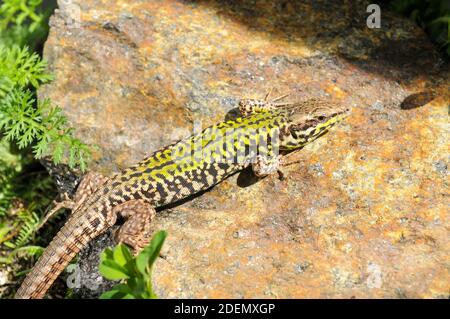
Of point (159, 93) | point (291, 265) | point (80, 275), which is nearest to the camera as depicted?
point (291, 265)

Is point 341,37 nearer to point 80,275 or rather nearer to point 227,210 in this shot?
point 227,210

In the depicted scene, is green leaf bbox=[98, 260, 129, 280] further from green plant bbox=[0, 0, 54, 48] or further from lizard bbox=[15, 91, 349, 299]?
green plant bbox=[0, 0, 54, 48]

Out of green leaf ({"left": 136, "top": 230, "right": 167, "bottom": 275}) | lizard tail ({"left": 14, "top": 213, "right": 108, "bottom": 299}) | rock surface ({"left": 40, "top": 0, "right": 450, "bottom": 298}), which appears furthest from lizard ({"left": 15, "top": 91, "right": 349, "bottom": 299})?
green leaf ({"left": 136, "top": 230, "right": 167, "bottom": 275})

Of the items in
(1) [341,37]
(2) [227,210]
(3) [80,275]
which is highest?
(1) [341,37]

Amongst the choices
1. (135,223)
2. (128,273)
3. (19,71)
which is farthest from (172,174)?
(19,71)

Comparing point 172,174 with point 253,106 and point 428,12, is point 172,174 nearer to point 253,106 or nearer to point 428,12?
point 253,106

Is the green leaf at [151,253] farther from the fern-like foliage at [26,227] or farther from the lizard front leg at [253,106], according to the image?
the fern-like foliage at [26,227]

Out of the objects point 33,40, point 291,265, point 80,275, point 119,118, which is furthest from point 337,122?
point 33,40
